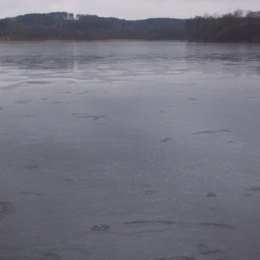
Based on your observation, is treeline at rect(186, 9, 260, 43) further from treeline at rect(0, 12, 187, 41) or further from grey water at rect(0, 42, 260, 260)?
grey water at rect(0, 42, 260, 260)

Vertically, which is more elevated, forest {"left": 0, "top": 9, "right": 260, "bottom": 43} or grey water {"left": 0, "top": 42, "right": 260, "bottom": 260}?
forest {"left": 0, "top": 9, "right": 260, "bottom": 43}

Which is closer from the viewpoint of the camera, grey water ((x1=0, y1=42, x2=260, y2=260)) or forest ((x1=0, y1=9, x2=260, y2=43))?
grey water ((x1=0, y1=42, x2=260, y2=260))

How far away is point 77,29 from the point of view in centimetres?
10950

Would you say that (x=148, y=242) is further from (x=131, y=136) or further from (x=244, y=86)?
(x=244, y=86)

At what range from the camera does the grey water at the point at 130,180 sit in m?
2.57

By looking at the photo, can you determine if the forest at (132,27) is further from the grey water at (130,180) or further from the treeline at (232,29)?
the grey water at (130,180)

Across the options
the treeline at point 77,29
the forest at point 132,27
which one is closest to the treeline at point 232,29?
the forest at point 132,27

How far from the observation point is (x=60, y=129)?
555 centimetres

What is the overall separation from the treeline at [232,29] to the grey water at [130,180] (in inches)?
2381

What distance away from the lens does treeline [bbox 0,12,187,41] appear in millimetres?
87188

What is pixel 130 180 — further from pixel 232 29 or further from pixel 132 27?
pixel 132 27

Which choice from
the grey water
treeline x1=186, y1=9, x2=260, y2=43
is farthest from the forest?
the grey water

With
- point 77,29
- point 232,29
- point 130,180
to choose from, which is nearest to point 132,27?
point 77,29

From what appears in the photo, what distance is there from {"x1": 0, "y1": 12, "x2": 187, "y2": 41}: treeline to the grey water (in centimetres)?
8196
